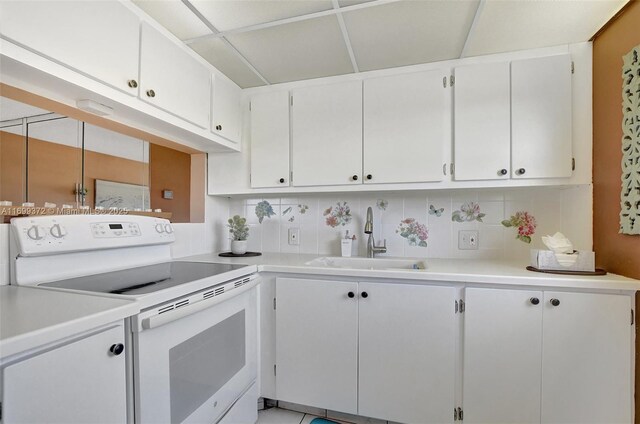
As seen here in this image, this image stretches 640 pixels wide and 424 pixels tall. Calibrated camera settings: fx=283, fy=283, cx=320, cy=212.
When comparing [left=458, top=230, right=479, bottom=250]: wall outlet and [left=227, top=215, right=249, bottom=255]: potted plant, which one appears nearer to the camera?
[left=458, top=230, right=479, bottom=250]: wall outlet

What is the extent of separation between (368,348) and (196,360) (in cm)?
83

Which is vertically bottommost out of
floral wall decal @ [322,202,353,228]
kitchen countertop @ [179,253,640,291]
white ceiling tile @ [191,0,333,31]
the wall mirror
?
kitchen countertop @ [179,253,640,291]

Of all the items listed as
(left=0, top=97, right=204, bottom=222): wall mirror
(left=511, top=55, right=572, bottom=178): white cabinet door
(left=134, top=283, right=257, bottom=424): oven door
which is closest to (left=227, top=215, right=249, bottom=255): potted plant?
(left=0, top=97, right=204, bottom=222): wall mirror

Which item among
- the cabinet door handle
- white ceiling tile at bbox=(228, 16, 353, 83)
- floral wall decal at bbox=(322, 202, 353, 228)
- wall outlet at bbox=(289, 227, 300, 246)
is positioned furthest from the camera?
wall outlet at bbox=(289, 227, 300, 246)

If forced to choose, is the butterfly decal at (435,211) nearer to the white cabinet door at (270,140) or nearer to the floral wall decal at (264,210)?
the white cabinet door at (270,140)

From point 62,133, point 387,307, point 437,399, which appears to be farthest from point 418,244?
point 62,133

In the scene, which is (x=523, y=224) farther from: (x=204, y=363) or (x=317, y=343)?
(x=204, y=363)

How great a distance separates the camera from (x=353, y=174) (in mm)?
1799

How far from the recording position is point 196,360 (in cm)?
116

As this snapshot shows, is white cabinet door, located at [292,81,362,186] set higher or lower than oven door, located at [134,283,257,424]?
higher

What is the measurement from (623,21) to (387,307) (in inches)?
67.1

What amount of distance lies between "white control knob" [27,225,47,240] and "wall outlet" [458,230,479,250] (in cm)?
216

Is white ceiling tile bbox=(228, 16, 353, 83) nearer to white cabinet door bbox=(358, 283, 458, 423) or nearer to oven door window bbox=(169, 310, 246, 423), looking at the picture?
white cabinet door bbox=(358, 283, 458, 423)

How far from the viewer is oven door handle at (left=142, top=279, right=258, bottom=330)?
921 millimetres
